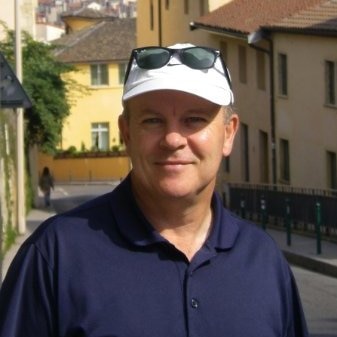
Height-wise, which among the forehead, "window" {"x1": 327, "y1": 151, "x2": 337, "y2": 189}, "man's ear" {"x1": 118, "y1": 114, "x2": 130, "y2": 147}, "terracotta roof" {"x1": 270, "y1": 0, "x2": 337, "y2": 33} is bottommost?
"window" {"x1": 327, "y1": 151, "x2": 337, "y2": 189}

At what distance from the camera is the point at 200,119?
393 cm

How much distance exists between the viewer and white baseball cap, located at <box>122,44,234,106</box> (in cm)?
385

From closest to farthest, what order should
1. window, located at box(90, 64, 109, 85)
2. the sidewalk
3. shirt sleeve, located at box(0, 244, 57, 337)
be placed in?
shirt sleeve, located at box(0, 244, 57, 337) → the sidewalk → window, located at box(90, 64, 109, 85)

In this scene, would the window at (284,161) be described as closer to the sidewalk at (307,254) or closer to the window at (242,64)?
the window at (242,64)

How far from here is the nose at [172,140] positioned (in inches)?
152

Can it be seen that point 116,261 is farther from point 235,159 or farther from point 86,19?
point 86,19

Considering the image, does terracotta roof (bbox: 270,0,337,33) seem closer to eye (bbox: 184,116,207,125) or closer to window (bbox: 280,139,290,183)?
window (bbox: 280,139,290,183)

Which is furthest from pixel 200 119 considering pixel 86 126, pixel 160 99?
pixel 86 126

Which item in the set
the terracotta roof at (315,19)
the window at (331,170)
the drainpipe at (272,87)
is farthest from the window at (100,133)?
the window at (331,170)

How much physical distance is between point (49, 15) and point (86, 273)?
502 feet

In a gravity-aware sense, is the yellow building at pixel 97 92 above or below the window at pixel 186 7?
below

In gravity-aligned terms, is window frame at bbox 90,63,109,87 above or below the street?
above

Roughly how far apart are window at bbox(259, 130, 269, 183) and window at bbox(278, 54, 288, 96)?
8.02ft

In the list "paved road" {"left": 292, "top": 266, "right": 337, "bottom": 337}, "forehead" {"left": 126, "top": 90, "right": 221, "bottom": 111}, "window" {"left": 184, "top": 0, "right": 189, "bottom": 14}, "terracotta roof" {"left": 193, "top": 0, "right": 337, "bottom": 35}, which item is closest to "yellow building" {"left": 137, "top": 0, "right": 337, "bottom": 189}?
"terracotta roof" {"left": 193, "top": 0, "right": 337, "bottom": 35}
